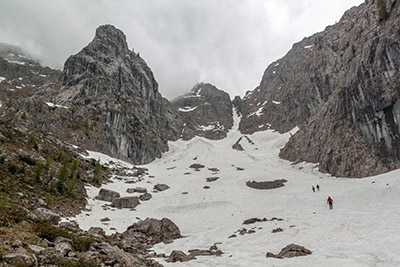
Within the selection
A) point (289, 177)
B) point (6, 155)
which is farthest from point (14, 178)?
point (289, 177)

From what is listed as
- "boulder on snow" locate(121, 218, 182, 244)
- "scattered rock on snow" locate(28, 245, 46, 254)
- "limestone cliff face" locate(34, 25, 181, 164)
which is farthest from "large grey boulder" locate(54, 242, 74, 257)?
"limestone cliff face" locate(34, 25, 181, 164)

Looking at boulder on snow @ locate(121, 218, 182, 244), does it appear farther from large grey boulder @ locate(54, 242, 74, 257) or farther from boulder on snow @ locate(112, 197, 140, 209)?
large grey boulder @ locate(54, 242, 74, 257)

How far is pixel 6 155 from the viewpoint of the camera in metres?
32.7

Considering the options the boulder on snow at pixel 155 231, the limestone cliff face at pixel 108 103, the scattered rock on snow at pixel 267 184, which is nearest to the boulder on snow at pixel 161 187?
the scattered rock on snow at pixel 267 184

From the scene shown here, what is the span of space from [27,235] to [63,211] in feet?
76.4

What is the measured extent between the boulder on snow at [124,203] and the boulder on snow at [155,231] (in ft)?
48.5

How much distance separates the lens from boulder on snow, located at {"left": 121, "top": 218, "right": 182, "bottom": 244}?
24927mm

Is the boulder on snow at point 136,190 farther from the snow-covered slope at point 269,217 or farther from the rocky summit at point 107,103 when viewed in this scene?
the rocky summit at point 107,103

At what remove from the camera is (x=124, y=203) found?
41.4 m

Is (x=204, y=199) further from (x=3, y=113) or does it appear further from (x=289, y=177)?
(x=3, y=113)

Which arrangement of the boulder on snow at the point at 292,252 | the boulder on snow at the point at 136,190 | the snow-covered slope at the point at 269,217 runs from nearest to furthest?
1. the snow-covered slope at the point at 269,217
2. the boulder on snow at the point at 292,252
3. the boulder on snow at the point at 136,190

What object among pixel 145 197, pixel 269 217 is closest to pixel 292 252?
pixel 269 217

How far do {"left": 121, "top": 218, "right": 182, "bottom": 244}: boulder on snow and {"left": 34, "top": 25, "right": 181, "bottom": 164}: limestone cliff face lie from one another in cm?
6542

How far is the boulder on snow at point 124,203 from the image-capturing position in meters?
40.5
